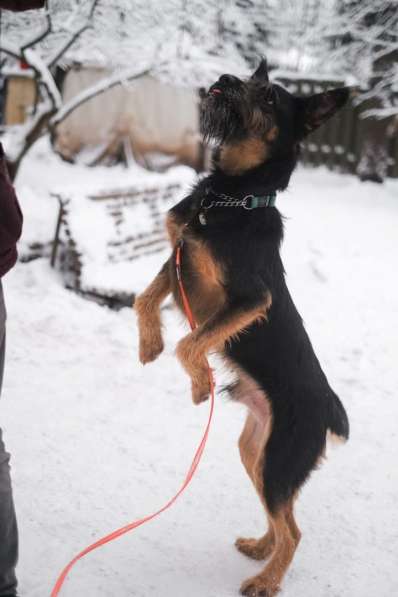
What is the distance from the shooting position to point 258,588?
302 centimetres

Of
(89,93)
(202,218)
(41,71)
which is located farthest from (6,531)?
(89,93)

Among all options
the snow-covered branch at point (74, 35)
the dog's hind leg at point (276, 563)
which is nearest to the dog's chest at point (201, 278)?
the dog's hind leg at point (276, 563)

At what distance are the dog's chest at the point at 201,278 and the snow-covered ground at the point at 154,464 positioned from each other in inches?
14.1

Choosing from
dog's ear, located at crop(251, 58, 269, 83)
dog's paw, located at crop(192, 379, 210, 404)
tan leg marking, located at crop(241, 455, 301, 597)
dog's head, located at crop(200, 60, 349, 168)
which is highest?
dog's ear, located at crop(251, 58, 269, 83)

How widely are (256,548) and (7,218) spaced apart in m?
2.24

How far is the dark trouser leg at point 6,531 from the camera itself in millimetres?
2344

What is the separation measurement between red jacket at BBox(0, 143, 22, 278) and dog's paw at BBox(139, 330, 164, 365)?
1001 millimetres

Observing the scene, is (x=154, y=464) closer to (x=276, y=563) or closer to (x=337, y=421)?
(x=276, y=563)

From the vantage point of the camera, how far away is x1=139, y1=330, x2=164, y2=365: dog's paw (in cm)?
312

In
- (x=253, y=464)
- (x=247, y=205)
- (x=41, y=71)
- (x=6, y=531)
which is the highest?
(x=41, y=71)

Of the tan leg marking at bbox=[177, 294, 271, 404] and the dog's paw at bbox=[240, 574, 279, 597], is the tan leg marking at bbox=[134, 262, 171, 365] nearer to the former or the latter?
the tan leg marking at bbox=[177, 294, 271, 404]

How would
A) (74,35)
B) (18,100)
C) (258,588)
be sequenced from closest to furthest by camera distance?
(258,588)
(74,35)
(18,100)

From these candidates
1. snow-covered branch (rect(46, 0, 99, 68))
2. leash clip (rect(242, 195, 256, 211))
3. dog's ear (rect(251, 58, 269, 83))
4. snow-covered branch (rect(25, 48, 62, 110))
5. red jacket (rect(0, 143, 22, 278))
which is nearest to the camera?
red jacket (rect(0, 143, 22, 278))

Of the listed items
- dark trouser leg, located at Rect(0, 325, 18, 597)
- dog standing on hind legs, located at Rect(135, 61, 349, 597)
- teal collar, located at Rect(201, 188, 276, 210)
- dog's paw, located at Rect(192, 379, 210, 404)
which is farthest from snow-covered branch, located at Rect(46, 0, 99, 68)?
dark trouser leg, located at Rect(0, 325, 18, 597)
